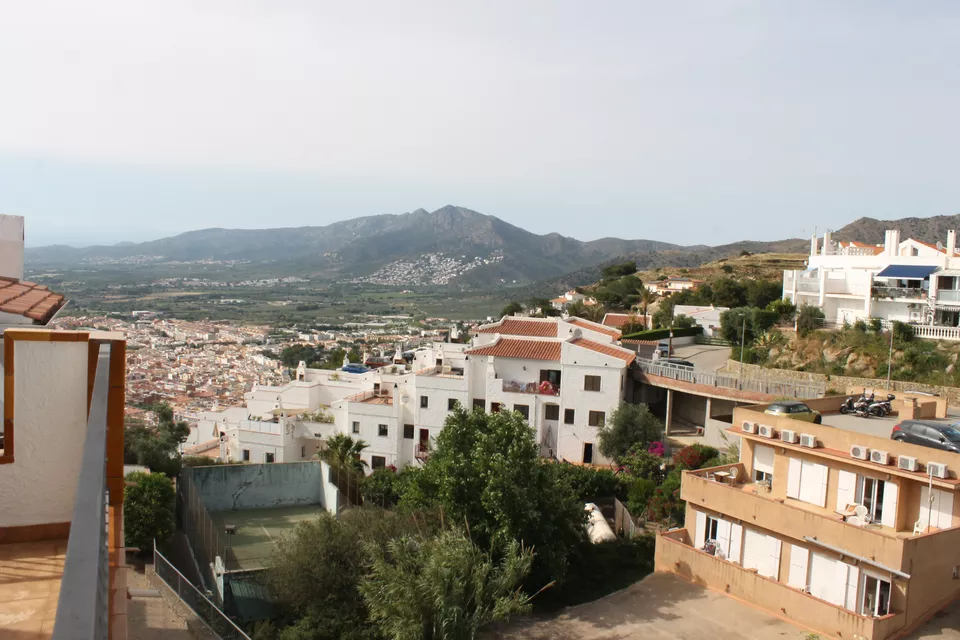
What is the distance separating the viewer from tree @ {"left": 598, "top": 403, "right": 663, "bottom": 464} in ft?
97.3

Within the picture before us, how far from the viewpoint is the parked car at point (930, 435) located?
16327 mm

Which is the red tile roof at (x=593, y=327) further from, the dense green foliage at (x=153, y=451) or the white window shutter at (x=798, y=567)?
the white window shutter at (x=798, y=567)

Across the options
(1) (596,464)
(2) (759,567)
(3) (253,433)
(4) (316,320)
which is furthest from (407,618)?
(4) (316,320)

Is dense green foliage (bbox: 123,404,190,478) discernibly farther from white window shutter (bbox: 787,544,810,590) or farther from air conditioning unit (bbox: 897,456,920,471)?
air conditioning unit (bbox: 897,456,920,471)

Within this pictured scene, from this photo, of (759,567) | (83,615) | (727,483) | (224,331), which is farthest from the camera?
(224,331)

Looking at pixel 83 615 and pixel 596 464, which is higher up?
pixel 83 615

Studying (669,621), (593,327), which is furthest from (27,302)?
(593,327)

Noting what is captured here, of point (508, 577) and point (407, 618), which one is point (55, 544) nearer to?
point (407, 618)

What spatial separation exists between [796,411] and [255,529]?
17.7 meters

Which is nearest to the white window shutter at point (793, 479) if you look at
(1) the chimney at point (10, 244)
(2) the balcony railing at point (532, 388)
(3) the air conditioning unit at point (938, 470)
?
(3) the air conditioning unit at point (938, 470)

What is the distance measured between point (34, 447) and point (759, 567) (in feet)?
57.0

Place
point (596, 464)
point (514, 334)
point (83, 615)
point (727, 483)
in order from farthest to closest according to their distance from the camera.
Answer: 1. point (514, 334)
2. point (596, 464)
3. point (727, 483)
4. point (83, 615)

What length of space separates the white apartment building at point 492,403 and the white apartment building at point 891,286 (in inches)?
502

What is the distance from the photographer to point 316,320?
446ft
